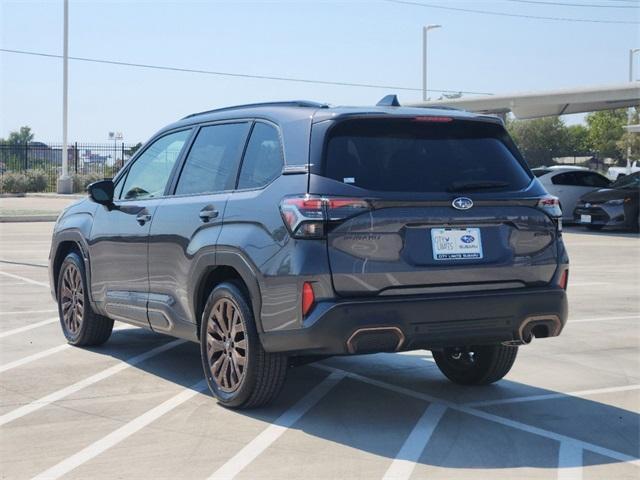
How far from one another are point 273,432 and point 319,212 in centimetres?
129

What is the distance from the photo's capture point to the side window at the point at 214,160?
6.56 m

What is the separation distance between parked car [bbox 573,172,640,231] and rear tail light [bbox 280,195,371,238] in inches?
789

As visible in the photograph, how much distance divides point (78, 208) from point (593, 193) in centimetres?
1908

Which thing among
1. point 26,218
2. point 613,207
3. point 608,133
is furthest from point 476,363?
point 608,133

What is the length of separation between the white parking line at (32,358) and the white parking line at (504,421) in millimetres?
2321

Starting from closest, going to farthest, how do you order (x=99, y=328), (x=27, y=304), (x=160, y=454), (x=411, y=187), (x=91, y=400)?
(x=160, y=454)
(x=411, y=187)
(x=91, y=400)
(x=99, y=328)
(x=27, y=304)

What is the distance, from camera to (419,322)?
18.5 ft

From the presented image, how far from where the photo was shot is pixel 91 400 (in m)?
6.54

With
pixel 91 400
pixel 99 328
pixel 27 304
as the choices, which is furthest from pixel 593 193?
pixel 91 400

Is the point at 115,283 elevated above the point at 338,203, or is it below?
below

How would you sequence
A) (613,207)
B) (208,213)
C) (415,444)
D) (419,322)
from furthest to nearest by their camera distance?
(613,207) → (208,213) → (419,322) → (415,444)

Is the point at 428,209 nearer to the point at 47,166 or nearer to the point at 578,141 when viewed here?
the point at 47,166

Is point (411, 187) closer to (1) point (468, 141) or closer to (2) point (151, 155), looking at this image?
(1) point (468, 141)

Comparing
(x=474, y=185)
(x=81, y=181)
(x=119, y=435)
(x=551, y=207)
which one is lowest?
(x=119, y=435)
